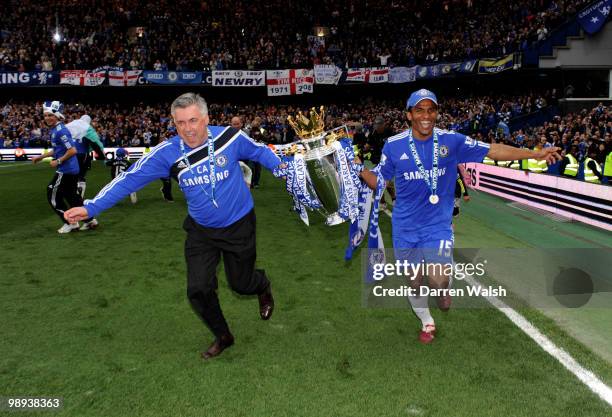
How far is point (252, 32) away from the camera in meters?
44.0

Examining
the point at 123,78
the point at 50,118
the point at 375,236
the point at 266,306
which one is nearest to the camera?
the point at 266,306

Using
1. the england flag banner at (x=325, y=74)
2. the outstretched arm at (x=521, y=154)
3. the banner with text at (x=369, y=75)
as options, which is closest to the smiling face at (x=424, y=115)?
the outstretched arm at (x=521, y=154)

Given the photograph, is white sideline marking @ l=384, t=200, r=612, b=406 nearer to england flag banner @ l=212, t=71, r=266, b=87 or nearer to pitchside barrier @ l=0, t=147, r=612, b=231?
pitchside barrier @ l=0, t=147, r=612, b=231

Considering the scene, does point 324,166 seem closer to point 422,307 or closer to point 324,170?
point 324,170

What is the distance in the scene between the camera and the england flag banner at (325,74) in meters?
37.8

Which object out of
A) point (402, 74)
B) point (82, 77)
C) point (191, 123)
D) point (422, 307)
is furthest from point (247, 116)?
point (191, 123)

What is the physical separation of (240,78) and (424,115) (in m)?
36.1

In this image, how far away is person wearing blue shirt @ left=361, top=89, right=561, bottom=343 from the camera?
4.34 m

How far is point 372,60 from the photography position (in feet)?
131

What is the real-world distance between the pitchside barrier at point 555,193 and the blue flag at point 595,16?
21.0 metres

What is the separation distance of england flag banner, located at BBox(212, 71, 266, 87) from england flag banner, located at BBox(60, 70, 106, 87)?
321 inches

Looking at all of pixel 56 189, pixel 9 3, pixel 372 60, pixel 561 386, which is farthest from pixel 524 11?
pixel 9 3

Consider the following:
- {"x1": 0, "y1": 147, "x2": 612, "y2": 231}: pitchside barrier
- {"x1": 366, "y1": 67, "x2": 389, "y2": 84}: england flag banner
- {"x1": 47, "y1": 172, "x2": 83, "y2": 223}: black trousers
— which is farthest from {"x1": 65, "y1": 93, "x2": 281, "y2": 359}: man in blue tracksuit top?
{"x1": 366, "y1": 67, "x2": 389, "y2": 84}: england flag banner

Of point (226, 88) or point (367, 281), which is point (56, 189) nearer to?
point (367, 281)
